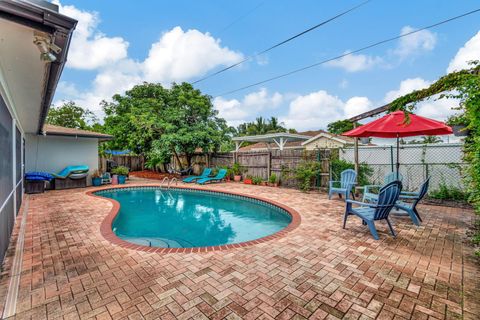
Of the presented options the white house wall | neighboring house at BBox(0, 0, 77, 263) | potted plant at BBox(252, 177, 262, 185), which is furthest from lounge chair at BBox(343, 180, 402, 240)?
the white house wall

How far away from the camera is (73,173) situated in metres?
10.5

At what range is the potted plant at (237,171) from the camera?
41.9 ft

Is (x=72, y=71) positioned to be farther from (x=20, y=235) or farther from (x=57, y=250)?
(x=57, y=250)

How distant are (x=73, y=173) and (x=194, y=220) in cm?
763

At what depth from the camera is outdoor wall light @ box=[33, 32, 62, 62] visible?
2.00m

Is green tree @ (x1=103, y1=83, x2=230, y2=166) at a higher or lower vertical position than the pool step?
higher

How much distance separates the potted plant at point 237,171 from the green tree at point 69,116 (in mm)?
16765

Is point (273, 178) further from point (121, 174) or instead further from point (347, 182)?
point (121, 174)

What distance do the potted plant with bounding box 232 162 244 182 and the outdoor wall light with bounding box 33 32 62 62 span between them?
10.8 m

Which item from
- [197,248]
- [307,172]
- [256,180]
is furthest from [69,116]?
[197,248]

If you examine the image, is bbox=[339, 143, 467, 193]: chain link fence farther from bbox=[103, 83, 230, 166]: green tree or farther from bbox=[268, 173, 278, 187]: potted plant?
bbox=[103, 83, 230, 166]: green tree

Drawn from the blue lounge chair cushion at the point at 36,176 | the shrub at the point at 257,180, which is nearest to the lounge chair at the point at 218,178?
the shrub at the point at 257,180

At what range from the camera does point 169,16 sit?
1114 cm

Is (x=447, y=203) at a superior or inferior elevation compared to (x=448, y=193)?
inferior
